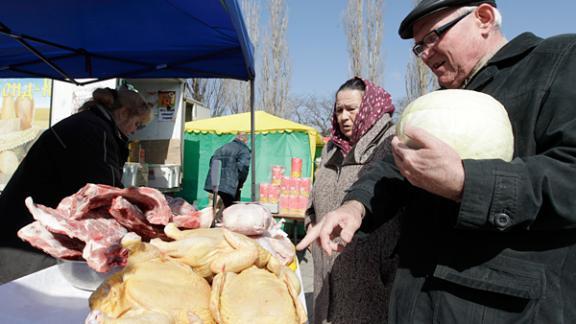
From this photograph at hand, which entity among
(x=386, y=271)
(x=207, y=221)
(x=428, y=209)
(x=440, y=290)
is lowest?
(x=386, y=271)

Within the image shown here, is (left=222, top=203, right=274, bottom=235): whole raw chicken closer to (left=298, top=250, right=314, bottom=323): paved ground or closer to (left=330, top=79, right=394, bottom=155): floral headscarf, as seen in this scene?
(left=330, top=79, right=394, bottom=155): floral headscarf

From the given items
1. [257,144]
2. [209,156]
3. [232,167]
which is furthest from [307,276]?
[209,156]

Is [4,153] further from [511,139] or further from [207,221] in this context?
[511,139]

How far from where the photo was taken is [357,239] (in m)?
1.99

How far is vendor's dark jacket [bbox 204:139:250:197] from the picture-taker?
7363 mm

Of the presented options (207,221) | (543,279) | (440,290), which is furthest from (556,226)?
(207,221)

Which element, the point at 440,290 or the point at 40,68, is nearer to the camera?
the point at 440,290

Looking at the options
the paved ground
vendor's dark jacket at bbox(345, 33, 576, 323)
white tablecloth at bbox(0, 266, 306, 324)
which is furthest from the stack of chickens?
the paved ground

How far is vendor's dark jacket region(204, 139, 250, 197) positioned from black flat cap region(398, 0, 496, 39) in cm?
612

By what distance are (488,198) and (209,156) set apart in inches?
331

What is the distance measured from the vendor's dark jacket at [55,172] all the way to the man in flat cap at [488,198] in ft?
4.39

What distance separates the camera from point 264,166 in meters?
8.95

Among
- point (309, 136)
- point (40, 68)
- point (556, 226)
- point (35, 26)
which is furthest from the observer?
point (309, 136)

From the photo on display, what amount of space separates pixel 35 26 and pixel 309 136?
6.49 meters
